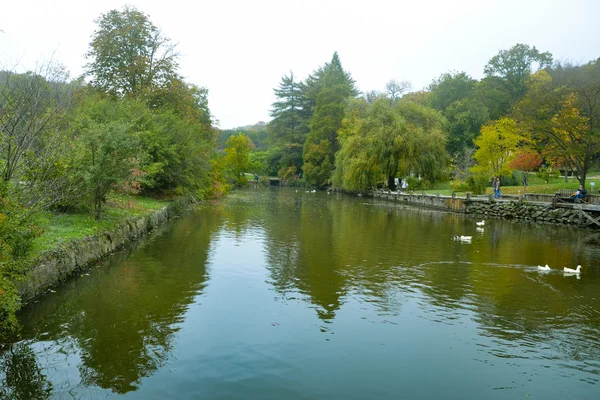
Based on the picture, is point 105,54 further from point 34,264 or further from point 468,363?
point 468,363

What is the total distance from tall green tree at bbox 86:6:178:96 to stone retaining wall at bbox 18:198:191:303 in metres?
19.3

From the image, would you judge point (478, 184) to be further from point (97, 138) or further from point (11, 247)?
point (11, 247)

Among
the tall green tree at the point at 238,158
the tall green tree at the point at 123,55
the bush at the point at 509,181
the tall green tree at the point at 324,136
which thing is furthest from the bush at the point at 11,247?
the tall green tree at the point at 238,158

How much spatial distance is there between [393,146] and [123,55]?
2536cm

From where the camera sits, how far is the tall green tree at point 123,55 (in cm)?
3441

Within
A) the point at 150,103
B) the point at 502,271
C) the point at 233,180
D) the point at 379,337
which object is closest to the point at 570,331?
the point at 379,337

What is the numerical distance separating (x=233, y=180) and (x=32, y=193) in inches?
2317

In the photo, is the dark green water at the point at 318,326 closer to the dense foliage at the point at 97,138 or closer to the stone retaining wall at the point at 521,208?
the dense foliage at the point at 97,138

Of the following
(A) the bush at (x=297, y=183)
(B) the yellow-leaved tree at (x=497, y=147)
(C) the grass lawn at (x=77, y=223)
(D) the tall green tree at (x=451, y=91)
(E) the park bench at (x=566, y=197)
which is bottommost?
(C) the grass lawn at (x=77, y=223)

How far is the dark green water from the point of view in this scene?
710 cm

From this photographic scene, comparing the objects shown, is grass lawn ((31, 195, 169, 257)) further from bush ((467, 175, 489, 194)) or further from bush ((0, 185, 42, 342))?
bush ((467, 175, 489, 194))

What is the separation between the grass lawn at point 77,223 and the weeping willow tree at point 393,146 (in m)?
27.9

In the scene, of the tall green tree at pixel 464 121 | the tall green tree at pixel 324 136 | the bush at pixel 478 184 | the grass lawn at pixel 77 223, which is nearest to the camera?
the grass lawn at pixel 77 223

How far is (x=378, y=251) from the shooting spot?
17.7 m
